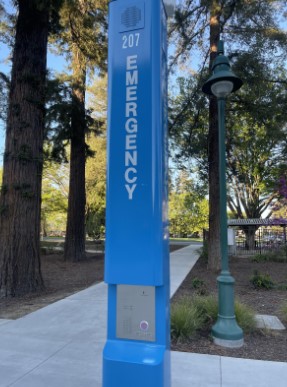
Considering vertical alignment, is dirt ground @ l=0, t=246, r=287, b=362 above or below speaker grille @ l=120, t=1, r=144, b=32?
below

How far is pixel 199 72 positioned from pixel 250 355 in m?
11.1

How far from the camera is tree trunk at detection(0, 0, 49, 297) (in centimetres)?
785

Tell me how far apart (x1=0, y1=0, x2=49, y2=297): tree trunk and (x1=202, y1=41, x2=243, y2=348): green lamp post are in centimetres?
445

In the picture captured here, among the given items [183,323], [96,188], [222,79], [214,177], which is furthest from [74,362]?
[96,188]

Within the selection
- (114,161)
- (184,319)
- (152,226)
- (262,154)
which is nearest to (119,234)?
(152,226)

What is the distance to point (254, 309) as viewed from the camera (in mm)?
6957

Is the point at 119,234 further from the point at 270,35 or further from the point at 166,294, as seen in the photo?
the point at 270,35

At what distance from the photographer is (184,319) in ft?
16.6

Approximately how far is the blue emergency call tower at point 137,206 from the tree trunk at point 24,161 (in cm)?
569

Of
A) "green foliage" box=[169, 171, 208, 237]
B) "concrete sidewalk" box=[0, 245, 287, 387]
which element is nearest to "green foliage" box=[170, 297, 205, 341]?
"concrete sidewalk" box=[0, 245, 287, 387]

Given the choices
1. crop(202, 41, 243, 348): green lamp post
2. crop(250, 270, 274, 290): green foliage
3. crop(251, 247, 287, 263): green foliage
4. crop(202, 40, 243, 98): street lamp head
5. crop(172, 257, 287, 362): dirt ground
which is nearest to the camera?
crop(172, 257, 287, 362): dirt ground

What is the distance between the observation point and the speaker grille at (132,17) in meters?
2.83

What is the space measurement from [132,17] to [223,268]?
146 inches

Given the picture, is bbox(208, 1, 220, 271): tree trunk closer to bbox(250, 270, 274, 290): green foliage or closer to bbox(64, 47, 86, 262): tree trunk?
bbox(250, 270, 274, 290): green foliage
